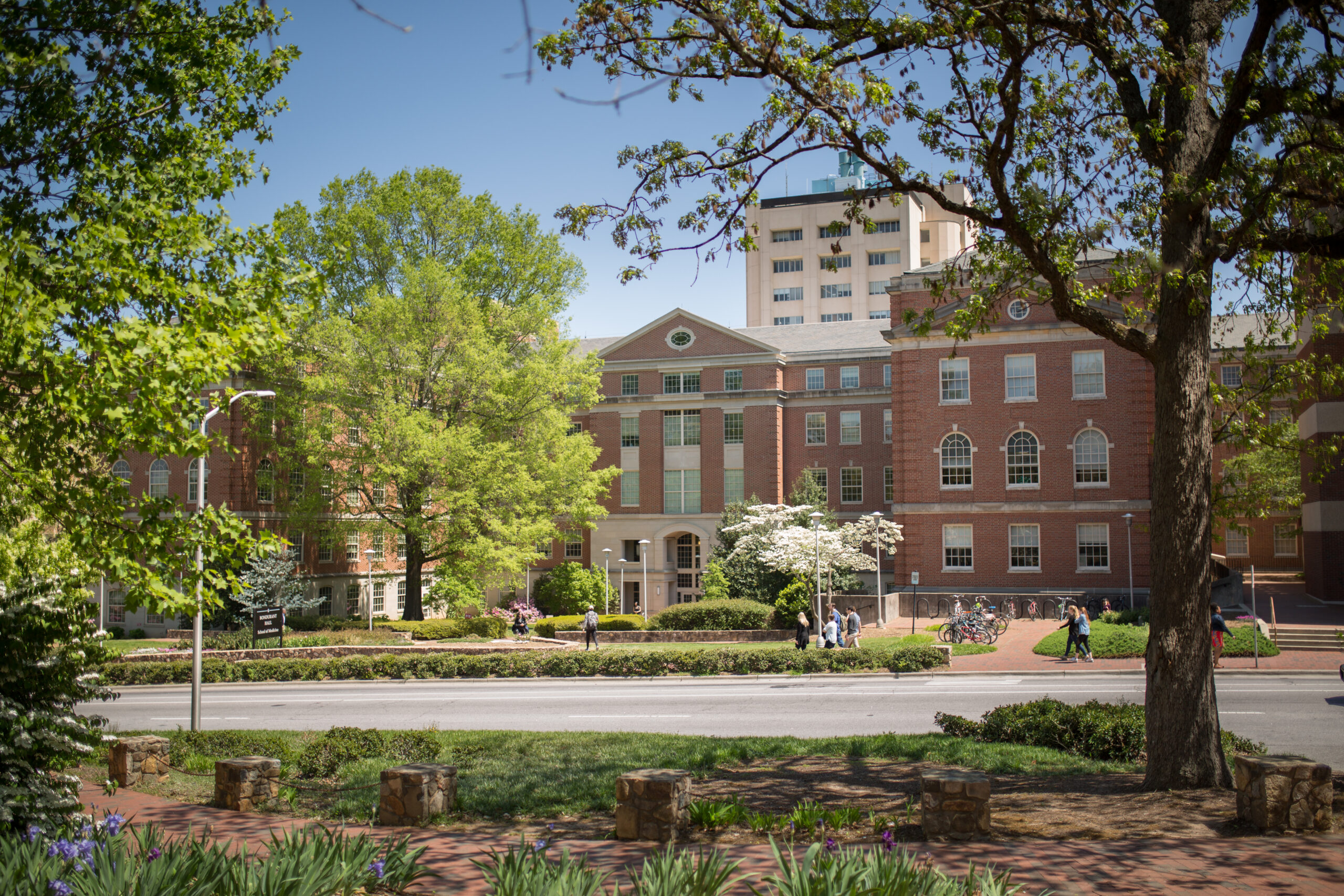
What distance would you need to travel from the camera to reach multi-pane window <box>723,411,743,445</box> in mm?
A: 54188

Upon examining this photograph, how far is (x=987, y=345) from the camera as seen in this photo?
42.7 m

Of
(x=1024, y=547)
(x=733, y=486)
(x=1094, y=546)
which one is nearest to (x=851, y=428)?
(x=733, y=486)

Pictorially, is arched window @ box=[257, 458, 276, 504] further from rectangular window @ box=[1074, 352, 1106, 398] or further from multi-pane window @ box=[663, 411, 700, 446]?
rectangular window @ box=[1074, 352, 1106, 398]

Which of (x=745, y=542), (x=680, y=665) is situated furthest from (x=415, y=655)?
(x=745, y=542)

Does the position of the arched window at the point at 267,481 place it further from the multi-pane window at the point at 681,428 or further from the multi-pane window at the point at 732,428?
the multi-pane window at the point at 732,428

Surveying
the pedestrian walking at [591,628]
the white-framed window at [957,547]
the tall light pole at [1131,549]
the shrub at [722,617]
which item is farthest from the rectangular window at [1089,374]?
the pedestrian walking at [591,628]

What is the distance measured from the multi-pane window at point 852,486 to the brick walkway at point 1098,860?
45.1 meters

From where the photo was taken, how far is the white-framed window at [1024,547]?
4153 cm

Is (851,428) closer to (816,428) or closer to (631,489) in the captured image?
(816,428)

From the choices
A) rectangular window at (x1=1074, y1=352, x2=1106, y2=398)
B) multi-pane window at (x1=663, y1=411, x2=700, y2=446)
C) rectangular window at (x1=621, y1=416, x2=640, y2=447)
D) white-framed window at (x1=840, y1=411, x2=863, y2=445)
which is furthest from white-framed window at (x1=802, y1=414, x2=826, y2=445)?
rectangular window at (x1=1074, y1=352, x2=1106, y2=398)

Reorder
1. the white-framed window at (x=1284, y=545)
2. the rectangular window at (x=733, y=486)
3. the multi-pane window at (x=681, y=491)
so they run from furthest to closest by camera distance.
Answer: the multi-pane window at (x=681, y=491) → the rectangular window at (x=733, y=486) → the white-framed window at (x=1284, y=545)

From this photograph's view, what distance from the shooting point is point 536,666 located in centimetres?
2794

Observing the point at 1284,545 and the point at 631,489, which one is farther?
the point at 631,489

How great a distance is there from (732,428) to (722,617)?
20.0 m
